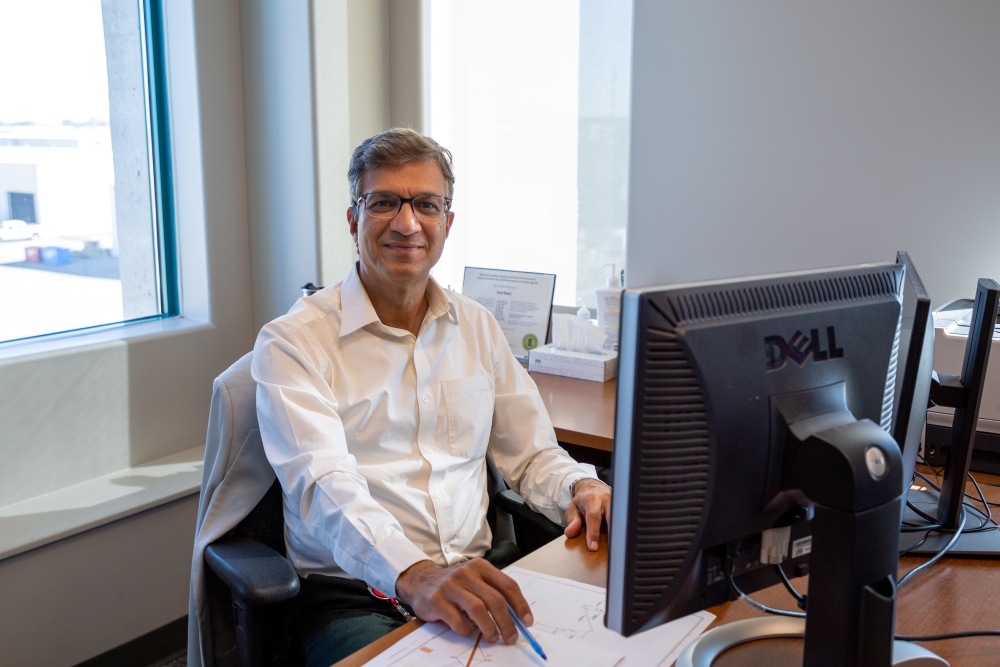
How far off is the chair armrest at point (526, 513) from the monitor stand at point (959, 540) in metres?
0.60

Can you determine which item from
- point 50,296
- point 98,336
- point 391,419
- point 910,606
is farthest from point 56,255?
point 910,606

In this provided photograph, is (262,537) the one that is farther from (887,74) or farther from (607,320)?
(887,74)

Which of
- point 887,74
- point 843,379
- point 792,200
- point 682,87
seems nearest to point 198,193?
point 682,87

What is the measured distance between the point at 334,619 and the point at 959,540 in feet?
3.38

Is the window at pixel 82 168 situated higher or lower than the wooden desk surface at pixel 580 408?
higher

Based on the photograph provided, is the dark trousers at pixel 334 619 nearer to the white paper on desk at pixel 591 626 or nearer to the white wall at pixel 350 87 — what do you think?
the white paper on desk at pixel 591 626

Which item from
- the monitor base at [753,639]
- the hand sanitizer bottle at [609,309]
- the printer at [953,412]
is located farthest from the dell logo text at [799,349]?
the hand sanitizer bottle at [609,309]

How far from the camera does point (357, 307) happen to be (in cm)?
156

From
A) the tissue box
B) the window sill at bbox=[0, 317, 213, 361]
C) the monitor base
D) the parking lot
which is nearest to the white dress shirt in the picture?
the monitor base

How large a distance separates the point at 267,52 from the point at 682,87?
1273mm

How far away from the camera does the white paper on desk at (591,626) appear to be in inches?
40.3

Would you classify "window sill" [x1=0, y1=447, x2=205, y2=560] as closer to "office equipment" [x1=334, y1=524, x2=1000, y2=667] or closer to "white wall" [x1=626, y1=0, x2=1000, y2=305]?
"office equipment" [x1=334, y1=524, x2=1000, y2=667]

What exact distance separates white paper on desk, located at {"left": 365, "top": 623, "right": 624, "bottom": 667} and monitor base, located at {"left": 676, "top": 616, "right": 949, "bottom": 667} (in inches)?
3.7

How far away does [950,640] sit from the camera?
1.05 m
